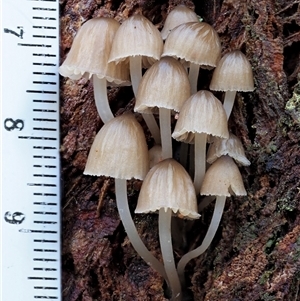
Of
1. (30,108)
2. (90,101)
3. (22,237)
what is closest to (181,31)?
(90,101)

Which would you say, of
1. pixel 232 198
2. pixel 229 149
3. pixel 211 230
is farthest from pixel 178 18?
pixel 211 230

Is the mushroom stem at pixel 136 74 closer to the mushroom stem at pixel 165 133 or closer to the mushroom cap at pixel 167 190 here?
the mushroom stem at pixel 165 133

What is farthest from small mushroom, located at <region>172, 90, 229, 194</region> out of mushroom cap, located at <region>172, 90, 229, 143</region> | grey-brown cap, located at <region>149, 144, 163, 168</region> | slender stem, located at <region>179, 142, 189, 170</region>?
slender stem, located at <region>179, 142, 189, 170</region>

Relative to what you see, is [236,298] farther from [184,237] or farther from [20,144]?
[20,144]

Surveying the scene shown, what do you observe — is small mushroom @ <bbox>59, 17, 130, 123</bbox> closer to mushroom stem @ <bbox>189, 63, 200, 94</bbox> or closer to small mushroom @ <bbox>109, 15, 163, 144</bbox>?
small mushroom @ <bbox>109, 15, 163, 144</bbox>

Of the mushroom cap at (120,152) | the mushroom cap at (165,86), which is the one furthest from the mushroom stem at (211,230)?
the mushroom cap at (165,86)

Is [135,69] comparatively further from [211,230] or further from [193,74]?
[211,230]
